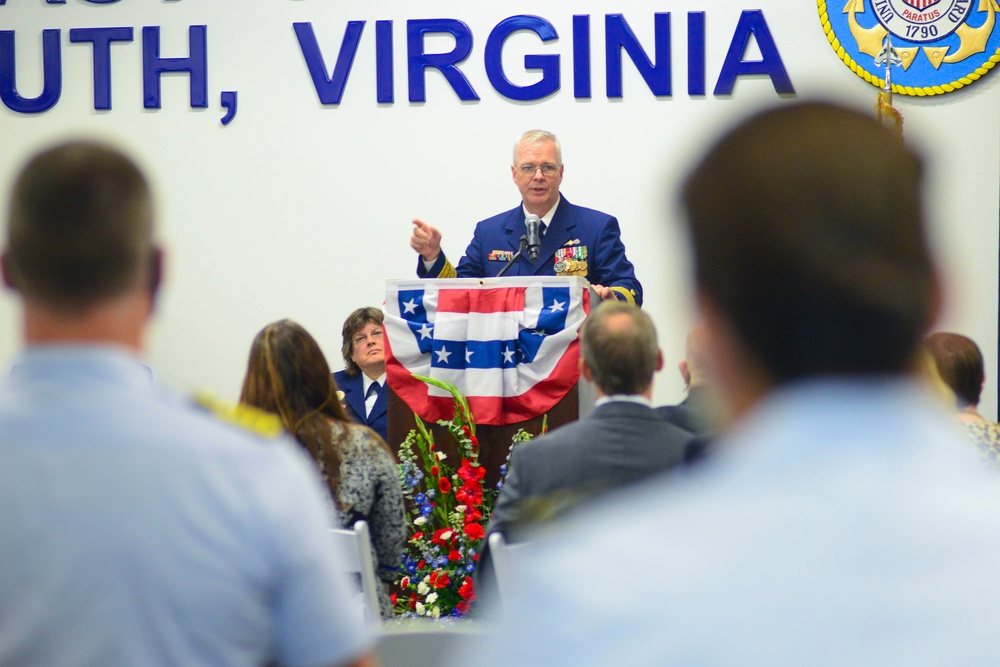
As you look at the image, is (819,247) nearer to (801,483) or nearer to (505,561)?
(801,483)

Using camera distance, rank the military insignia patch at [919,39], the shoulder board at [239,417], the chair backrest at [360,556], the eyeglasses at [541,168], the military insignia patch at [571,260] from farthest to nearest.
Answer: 1. the military insignia patch at [919,39]
2. the eyeglasses at [541,168]
3. the military insignia patch at [571,260]
4. the chair backrest at [360,556]
5. the shoulder board at [239,417]

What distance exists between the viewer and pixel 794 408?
602mm

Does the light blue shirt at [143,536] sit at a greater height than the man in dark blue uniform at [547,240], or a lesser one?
lesser

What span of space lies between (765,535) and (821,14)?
18.4 feet

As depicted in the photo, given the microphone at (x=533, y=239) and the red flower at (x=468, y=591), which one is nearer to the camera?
the red flower at (x=468, y=591)

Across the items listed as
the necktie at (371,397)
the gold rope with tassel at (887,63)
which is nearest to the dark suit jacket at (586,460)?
the necktie at (371,397)

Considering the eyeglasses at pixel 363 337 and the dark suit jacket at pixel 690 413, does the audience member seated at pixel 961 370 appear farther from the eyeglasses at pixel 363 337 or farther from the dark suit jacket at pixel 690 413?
the eyeglasses at pixel 363 337

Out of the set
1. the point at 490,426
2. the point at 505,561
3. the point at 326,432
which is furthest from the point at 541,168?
the point at 505,561

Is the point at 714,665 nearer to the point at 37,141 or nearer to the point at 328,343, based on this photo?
the point at 328,343

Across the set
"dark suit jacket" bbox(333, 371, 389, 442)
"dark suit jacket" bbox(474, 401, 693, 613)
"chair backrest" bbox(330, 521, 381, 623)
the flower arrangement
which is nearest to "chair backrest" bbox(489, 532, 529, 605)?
"dark suit jacket" bbox(474, 401, 693, 613)

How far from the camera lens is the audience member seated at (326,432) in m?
2.69

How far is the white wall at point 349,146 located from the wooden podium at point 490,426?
7.15 feet

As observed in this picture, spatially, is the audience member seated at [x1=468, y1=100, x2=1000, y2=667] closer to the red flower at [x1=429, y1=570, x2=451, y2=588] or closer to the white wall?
the red flower at [x1=429, y1=570, x2=451, y2=588]

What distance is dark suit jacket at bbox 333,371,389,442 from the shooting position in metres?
4.65
